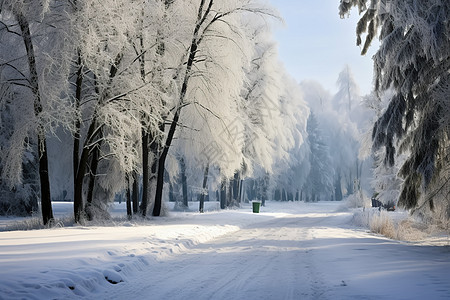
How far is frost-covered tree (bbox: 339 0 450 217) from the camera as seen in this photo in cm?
869

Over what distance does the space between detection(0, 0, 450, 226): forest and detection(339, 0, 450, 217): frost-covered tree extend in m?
0.03

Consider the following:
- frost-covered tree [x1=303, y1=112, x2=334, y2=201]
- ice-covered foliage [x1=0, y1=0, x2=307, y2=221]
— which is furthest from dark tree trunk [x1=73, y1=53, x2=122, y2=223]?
frost-covered tree [x1=303, y1=112, x2=334, y2=201]

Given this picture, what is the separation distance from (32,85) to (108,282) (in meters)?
8.40

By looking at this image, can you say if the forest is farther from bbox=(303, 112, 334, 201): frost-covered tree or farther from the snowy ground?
bbox=(303, 112, 334, 201): frost-covered tree

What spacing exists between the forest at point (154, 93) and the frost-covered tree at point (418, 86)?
0.10 ft

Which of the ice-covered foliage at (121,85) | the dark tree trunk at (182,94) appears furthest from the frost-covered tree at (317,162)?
the dark tree trunk at (182,94)

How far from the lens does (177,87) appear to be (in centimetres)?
1742

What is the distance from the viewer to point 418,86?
33.7 ft

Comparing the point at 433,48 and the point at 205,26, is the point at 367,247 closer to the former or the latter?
the point at 433,48

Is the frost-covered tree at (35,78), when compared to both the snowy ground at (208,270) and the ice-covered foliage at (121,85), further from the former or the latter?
the snowy ground at (208,270)

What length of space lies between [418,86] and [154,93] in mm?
8967

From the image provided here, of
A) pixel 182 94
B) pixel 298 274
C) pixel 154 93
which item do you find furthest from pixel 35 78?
pixel 298 274

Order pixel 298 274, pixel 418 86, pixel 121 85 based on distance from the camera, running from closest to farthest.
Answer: pixel 298 274
pixel 418 86
pixel 121 85

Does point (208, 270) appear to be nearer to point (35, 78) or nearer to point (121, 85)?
point (35, 78)
